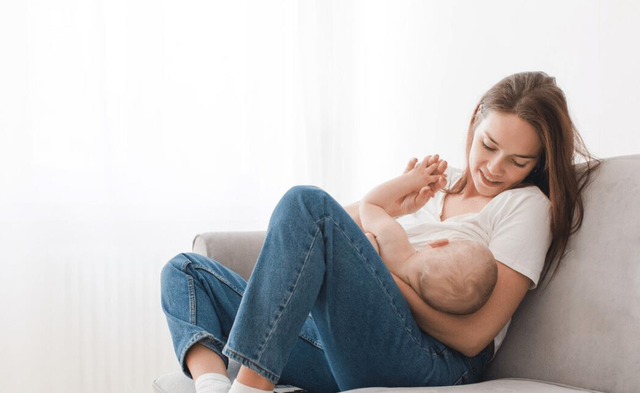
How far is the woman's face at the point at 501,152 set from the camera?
4.66 ft

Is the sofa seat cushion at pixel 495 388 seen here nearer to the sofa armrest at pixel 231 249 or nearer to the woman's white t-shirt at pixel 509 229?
the woman's white t-shirt at pixel 509 229

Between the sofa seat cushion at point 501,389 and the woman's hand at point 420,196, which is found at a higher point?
the woman's hand at point 420,196

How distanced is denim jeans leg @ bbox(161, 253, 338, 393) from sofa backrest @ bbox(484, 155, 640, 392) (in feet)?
1.32

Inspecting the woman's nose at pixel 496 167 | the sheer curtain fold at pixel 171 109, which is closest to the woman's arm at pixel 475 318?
the woman's nose at pixel 496 167

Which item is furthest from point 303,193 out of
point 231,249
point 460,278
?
point 231,249

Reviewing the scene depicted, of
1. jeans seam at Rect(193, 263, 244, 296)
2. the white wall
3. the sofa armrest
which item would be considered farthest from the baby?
the white wall

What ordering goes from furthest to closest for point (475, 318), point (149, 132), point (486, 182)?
point (149, 132)
point (486, 182)
point (475, 318)

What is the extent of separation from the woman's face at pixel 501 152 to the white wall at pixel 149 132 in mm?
723

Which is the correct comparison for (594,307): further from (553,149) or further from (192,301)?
(192,301)

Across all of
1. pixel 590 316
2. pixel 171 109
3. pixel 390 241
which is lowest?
pixel 590 316

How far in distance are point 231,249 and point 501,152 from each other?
822 mm

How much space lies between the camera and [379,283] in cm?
119

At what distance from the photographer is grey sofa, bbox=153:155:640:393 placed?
1.16 m

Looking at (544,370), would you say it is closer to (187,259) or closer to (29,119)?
(187,259)
